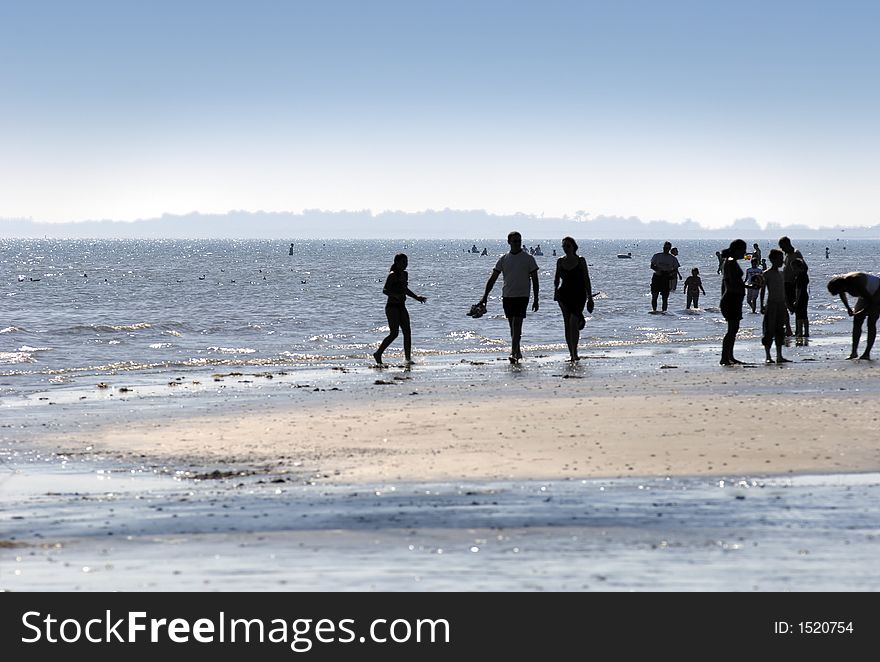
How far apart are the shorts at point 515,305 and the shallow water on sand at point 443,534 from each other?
955 cm

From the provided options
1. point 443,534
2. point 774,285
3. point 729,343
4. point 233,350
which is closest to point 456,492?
point 443,534

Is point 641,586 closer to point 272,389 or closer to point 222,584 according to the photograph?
point 222,584

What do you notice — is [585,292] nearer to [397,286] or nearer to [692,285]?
[397,286]

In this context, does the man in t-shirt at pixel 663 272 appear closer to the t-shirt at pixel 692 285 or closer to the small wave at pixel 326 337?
the t-shirt at pixel 692 285

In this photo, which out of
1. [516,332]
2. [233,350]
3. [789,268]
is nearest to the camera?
[516,332]

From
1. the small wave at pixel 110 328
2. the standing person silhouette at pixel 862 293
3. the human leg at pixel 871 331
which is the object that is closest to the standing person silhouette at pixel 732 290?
the standing person silhouette at pixel 862 293

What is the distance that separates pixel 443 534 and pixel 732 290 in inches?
457

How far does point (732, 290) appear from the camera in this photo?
58.9 feet

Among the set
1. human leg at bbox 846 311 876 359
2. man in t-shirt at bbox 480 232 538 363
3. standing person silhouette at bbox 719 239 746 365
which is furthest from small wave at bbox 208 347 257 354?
human leg at bbox 846 311 876 359

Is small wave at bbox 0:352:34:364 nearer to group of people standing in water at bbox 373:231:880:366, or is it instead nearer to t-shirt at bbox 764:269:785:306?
group of people standing in water at bbox 373:231:880:366

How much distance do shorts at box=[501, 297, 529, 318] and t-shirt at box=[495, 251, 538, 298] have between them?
3.6 inches

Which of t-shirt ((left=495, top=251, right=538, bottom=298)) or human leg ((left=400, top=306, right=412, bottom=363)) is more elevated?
t-shirt ((left=495, top=251, right=538, bottom=298))

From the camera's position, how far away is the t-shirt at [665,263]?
115ft

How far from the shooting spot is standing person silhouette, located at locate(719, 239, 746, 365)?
57.9 ft
